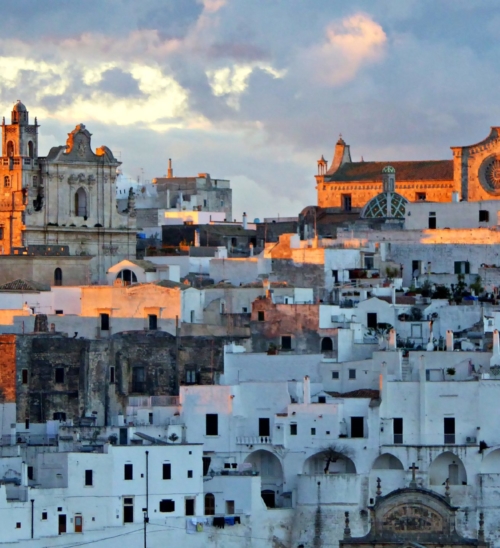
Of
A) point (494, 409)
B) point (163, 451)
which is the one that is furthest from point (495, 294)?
point (163, 451)

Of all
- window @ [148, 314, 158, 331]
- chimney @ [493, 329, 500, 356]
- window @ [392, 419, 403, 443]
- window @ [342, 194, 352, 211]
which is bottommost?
window @ [392, 419, 403, 443]

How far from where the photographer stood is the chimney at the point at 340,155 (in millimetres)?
117881

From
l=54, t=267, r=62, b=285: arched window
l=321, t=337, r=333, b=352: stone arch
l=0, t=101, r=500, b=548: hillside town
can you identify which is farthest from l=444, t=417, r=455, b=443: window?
l=54, t=267, r=62, b=285: arched window

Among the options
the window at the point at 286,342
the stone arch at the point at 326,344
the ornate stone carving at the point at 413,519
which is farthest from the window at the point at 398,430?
the window at the point at 286,342

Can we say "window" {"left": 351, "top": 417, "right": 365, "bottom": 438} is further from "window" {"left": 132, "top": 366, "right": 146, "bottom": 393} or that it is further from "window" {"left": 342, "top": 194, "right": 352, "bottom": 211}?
"window" {"left": 342, "top": 194, "right": 352, "bottom": 211}

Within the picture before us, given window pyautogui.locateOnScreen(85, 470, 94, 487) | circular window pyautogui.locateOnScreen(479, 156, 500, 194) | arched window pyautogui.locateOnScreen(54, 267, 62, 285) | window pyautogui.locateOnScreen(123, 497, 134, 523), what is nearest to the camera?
window pyautogui.locateOnScreen(85, 470, 94, 487)

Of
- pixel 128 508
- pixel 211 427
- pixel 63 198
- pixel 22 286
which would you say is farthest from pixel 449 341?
pixel 63 198

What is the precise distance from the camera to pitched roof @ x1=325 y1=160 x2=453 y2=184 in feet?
367

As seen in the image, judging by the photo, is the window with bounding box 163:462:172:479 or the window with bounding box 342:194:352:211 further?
the window with bounding box 342:194:352:211

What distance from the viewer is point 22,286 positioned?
89.3 m

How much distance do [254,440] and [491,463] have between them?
706 cm

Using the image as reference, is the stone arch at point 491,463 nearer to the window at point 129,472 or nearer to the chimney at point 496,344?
the chimney at point 496,344

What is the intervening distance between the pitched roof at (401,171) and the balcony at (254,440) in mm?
33665

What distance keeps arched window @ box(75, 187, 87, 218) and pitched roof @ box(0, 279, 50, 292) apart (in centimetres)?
759
